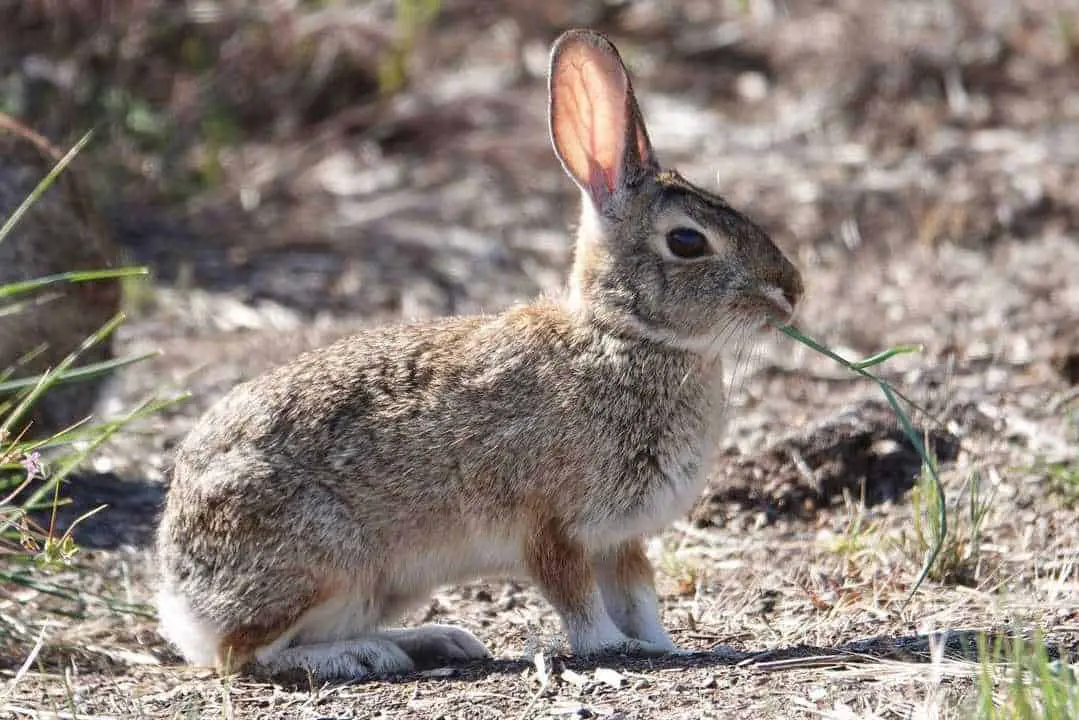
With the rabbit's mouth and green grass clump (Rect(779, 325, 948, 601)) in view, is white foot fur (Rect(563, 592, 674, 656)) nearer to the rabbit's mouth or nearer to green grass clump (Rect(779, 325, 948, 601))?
green grass clump (Rect(779, 325, 948, 601))

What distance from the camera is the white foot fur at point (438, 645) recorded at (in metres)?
5.12

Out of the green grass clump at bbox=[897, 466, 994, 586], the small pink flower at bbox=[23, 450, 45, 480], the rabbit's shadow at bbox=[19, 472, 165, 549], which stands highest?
the small pink flower at bbox=[23, 450, 45, 480]

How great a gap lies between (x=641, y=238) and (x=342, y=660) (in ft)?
5.11

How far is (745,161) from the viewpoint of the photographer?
10008 millimetres

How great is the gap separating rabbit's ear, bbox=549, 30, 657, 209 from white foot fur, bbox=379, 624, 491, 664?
1409mm

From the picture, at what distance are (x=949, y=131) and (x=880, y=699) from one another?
6.54 m

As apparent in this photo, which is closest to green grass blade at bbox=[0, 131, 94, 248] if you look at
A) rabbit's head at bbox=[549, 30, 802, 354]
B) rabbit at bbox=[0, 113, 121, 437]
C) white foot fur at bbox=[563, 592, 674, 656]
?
rabbit at bbox=[0, 113, 121, 437]

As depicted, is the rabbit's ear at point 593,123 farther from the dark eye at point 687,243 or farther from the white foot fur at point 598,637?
the white foot fur at point 598,637

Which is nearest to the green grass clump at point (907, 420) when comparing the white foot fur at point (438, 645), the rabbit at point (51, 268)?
the white foot fur at point (438, 645)

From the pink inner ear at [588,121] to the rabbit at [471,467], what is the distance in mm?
92

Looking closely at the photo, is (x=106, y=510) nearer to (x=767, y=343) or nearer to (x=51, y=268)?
Result: (x=51, y=268)

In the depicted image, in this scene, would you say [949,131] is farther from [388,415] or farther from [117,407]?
[388,415]

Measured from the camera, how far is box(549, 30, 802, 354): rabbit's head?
4.94 metres

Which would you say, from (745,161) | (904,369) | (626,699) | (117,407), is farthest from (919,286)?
(626,699)
